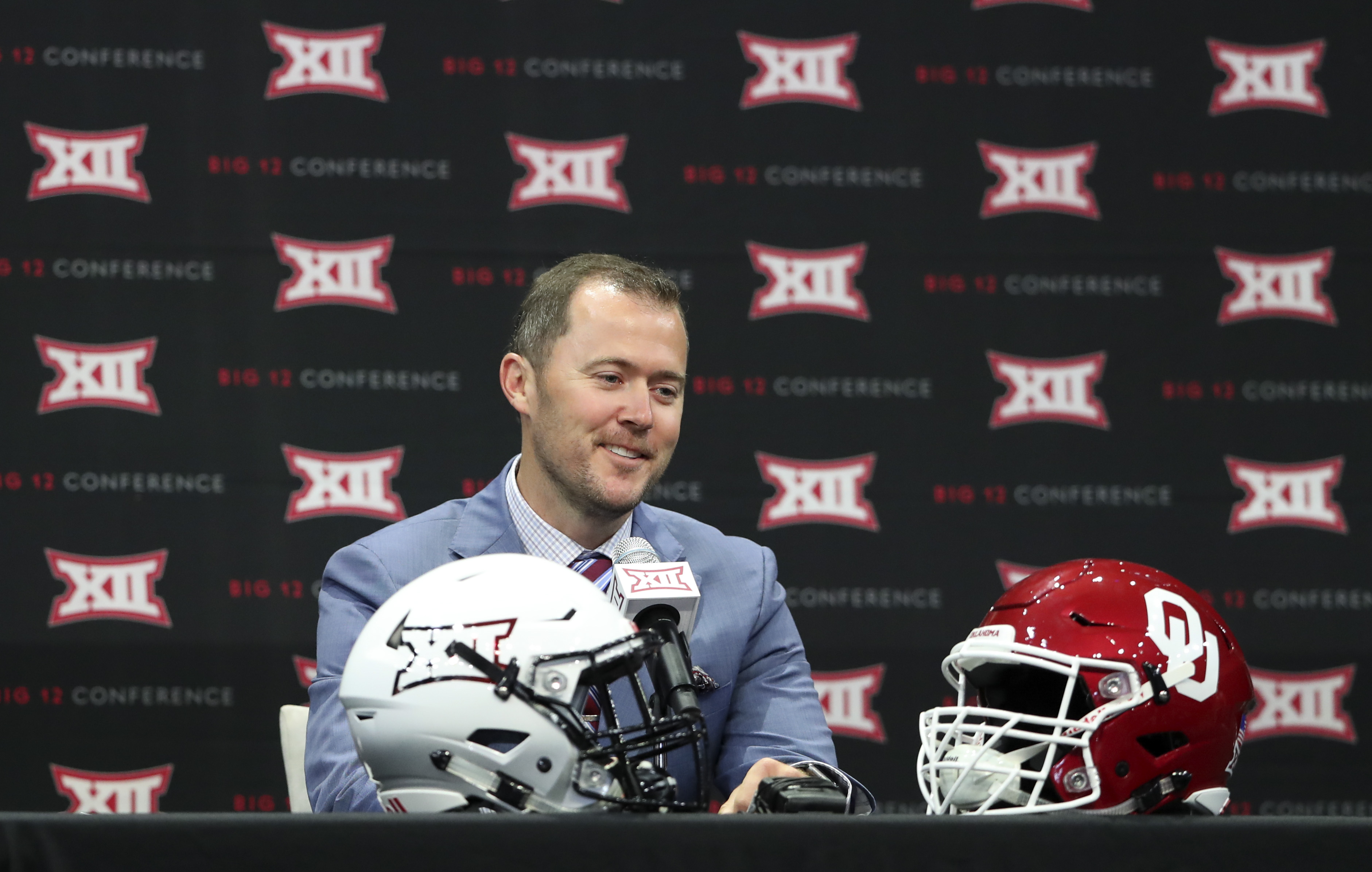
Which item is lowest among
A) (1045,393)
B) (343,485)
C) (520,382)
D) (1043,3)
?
(520,382)

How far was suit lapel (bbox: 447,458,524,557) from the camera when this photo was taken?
1.88 m

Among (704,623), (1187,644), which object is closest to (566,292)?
(704,623)

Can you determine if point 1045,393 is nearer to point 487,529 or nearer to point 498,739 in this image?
point 487,529

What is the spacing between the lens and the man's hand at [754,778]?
150 centimetres

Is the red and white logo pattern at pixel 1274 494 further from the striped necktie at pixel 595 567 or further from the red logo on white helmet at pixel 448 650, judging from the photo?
the red logo on white helmet at pixel 448 650

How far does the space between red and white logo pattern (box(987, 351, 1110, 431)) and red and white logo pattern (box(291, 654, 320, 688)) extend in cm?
189

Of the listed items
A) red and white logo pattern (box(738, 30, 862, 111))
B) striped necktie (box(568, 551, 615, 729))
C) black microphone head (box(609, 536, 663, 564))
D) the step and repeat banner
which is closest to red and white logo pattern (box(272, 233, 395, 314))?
the step and repeat banner

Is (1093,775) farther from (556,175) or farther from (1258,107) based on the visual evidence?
(1258,107)

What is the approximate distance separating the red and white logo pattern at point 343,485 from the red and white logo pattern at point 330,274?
39 centimetres

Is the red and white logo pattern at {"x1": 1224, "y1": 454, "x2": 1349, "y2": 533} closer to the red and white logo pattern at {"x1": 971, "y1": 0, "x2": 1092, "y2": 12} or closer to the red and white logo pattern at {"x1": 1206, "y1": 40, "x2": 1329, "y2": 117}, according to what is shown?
the red and white logo pattern at {"x1": 1206, "y1": 40, "x2": 1329, "y2": 117}

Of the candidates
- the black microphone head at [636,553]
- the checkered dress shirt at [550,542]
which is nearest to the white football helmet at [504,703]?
the black microphone head at [636,553]

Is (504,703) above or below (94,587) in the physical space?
below

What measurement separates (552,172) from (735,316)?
2.03ft

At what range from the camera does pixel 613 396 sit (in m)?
1.82
